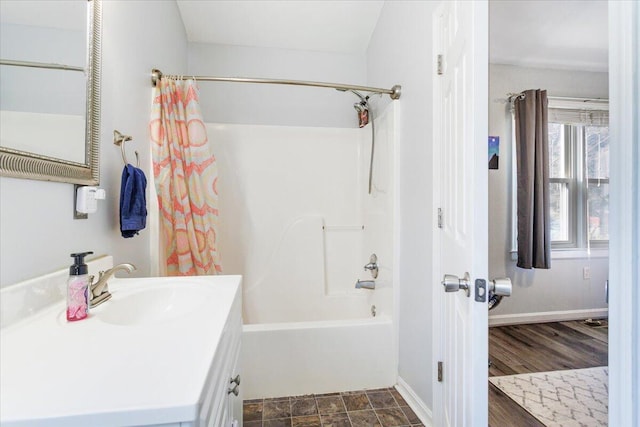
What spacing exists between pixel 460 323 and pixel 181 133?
166 cm

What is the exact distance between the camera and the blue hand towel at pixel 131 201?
114 centimetres

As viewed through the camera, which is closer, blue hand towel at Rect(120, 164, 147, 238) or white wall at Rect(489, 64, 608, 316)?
blue hand towel at Rect(120, 164, 147, 238)

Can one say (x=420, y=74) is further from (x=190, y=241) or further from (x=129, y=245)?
(x=129, y=245)

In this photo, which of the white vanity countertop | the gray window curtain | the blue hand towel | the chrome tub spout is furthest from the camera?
the gray window curtain

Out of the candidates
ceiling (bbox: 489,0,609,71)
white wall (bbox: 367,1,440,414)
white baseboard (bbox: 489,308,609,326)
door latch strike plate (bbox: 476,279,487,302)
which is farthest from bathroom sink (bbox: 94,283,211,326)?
white baseboard (bbox: 489,308,609,326)

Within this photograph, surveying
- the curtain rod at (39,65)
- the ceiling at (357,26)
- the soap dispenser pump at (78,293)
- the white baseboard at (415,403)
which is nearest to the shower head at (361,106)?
the ceiling at (357,26)

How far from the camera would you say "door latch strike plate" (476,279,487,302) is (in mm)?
805

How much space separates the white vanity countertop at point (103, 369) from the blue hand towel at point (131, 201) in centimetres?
44

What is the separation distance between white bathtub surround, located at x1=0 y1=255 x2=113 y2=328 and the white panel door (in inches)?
45.6

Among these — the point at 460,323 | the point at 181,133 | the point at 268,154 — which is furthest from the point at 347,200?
the point at 460,323

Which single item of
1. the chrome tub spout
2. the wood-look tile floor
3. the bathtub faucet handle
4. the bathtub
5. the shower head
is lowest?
the wood-look tile floor

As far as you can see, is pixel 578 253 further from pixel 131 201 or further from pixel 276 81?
pixel 131 201

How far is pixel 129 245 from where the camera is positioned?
1327 mm

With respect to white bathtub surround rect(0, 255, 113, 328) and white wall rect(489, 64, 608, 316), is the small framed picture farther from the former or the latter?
white bathtub surround rect(0, 255, 113, 328)
